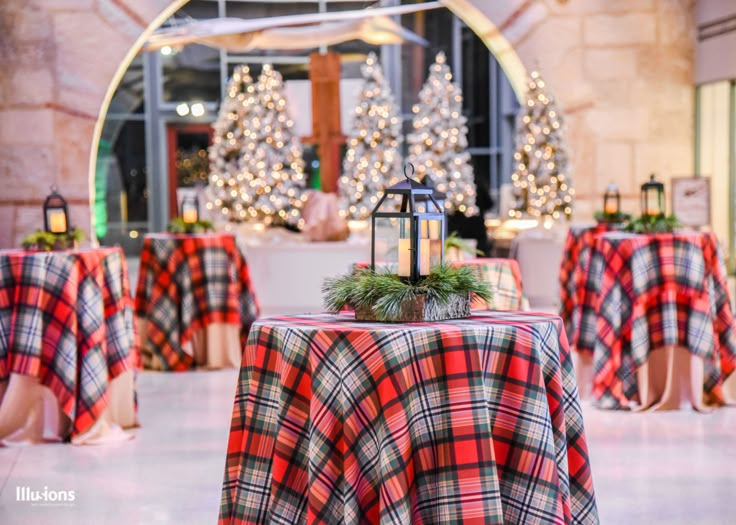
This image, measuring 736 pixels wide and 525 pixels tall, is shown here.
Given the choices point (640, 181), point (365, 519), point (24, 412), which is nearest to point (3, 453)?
point (24, 412)

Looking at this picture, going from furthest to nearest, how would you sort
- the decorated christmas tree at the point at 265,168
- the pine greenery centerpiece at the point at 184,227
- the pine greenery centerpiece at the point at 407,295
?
1. the decorated christmas tree at the point at 265,168
2. the pine greenery centerpiece at the point at 184,227
3. the pine greenery centerpiece at the point at 407,295

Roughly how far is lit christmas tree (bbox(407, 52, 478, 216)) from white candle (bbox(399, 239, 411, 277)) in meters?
10.3

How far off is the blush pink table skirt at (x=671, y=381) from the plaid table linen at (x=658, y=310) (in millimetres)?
53

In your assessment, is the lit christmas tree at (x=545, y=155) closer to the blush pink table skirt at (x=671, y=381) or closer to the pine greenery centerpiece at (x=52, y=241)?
the blush pink table skirt at (x=671, y=381)

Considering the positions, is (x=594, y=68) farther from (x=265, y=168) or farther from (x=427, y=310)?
(x=427, y=310)

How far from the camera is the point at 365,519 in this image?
280cm

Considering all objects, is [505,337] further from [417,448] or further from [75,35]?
[75,35]

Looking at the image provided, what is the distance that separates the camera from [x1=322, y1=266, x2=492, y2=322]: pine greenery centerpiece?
297cm

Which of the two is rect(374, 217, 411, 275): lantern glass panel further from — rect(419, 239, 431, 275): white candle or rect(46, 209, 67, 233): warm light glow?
rect(46, 209, 67, 233): warm light glow

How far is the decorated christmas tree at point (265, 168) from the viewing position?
40.1 ft

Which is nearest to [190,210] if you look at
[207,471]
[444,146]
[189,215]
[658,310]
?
[189,215]

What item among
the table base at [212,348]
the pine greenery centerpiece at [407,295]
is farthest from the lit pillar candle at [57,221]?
the pine greenery centerpiece at [407,295]

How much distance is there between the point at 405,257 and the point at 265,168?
30.6 feet

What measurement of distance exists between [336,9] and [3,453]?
15036mm
